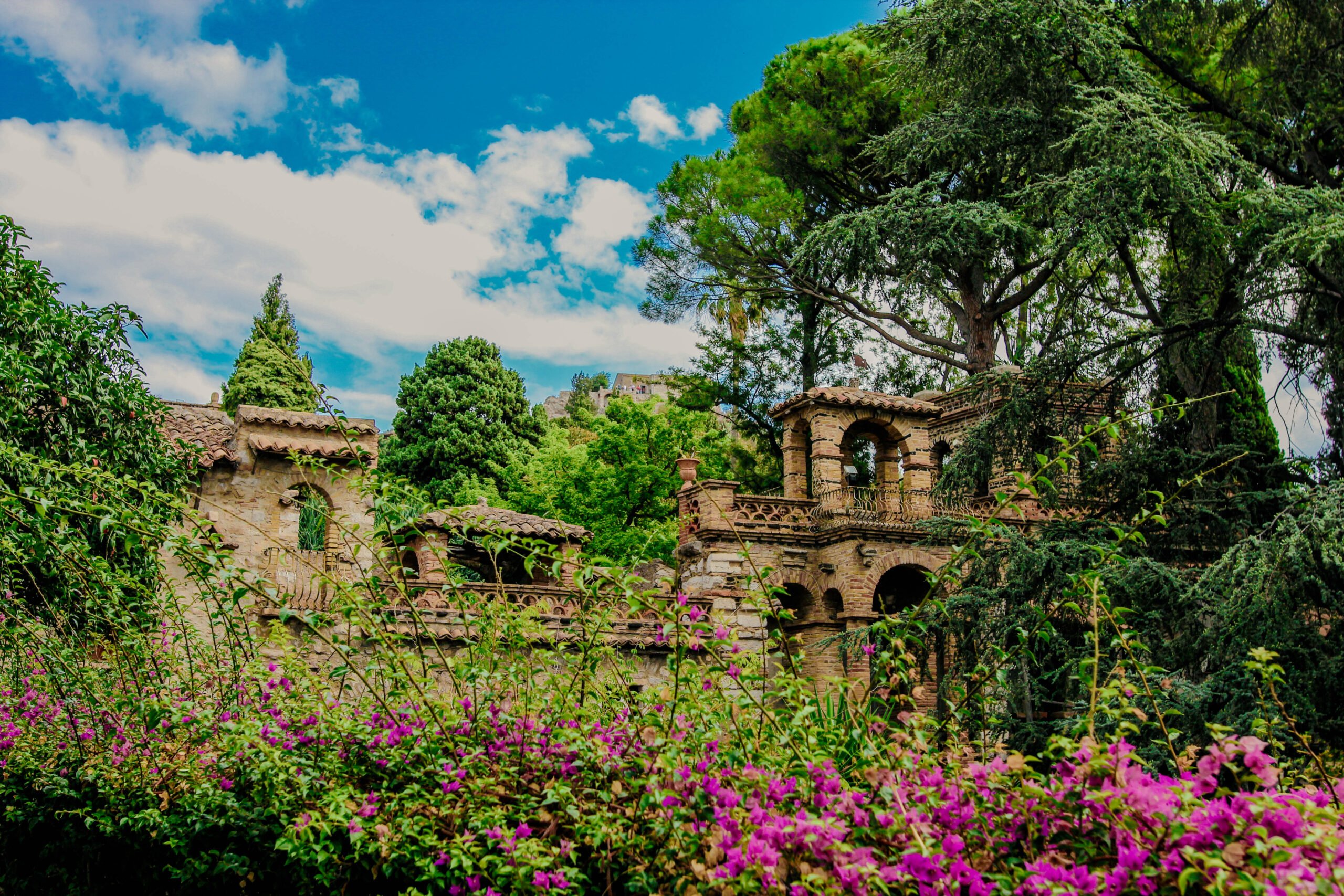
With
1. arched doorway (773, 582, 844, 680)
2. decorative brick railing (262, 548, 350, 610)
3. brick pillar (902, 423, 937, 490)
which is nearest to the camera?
decorative brick railing (262, 548, 350, 610)

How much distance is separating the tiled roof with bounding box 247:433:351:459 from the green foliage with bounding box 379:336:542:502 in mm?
13759

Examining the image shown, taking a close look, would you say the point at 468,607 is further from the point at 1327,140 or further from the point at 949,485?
the point at 1327,140

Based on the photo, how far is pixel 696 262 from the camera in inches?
965

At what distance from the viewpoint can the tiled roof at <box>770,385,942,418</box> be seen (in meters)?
19.8

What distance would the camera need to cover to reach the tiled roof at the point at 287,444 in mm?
15742

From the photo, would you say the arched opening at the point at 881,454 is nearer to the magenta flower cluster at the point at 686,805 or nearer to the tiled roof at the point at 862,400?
the tiled roof at the point at 862,400

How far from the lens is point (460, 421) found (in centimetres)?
3200

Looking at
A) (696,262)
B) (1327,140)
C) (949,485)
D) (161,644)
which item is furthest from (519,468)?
(161,644)

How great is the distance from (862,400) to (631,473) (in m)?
7.13

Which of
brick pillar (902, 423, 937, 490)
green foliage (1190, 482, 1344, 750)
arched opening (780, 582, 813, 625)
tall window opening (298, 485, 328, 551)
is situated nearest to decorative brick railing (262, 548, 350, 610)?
tall window opening (298, 485, 328, 551)

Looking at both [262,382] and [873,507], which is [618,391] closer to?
[262,382]

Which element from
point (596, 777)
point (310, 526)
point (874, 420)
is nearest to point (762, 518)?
point (874, 420)

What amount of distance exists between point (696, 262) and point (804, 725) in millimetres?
21910

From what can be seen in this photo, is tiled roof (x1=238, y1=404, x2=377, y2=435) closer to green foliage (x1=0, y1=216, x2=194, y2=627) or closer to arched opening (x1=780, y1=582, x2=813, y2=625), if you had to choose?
green foliage (x1=0, y1=216, x2=194, y2=627)
